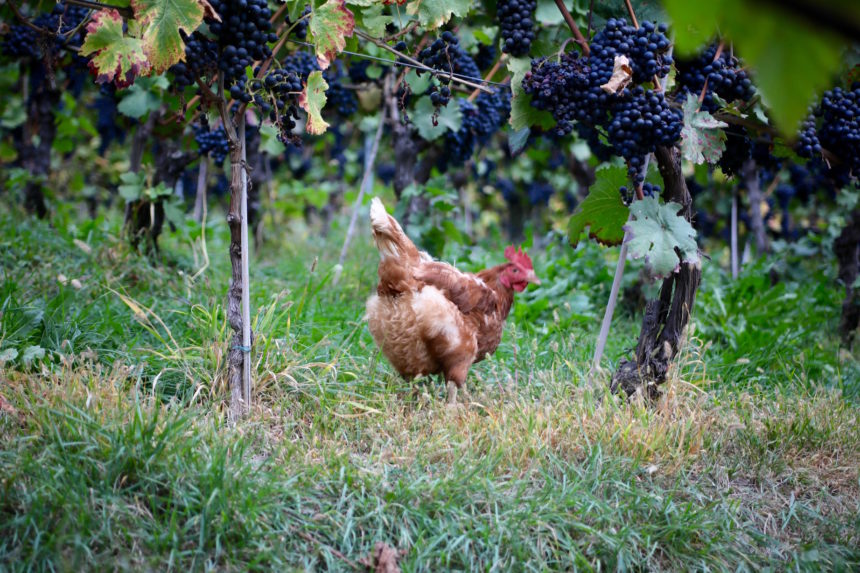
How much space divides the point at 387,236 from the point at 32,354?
4.99ft

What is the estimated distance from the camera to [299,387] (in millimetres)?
2891

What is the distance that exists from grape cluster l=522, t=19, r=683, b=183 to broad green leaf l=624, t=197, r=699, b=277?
0.15 meters

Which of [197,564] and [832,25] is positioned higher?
[832,25]

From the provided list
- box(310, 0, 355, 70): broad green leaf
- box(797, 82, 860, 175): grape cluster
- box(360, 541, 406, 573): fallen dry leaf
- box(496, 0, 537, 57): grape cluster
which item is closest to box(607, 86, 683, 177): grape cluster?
box(496, 0, 537, 57): grape cluster

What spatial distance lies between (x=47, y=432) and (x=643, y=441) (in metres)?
2.09

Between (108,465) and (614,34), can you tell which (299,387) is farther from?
(614,34)

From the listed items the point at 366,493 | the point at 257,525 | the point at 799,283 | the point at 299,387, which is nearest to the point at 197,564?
the point at 257,525

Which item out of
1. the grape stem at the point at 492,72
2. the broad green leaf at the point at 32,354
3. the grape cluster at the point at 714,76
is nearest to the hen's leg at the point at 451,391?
the grape cluster at the point at 714,76

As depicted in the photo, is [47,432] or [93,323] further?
[93,323]

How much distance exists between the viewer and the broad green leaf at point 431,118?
13.9 feet

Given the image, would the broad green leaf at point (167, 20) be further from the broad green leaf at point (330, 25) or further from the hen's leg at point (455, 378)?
the hen's leg at point (455, 378)

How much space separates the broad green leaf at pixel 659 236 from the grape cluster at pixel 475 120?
6.39ft

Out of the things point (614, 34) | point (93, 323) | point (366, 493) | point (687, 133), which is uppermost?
point (614, 34)

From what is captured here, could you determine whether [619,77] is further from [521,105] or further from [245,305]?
[245,305]
